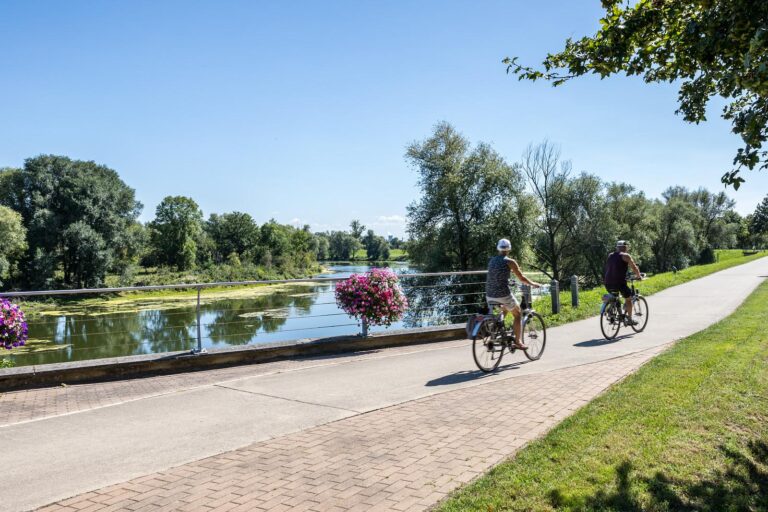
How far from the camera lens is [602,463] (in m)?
3.92

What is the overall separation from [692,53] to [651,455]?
3.43m

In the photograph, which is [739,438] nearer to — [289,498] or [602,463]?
[602,463]

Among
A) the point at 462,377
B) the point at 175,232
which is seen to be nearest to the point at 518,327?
the point at 462,377

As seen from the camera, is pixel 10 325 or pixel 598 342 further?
pixel 598 342

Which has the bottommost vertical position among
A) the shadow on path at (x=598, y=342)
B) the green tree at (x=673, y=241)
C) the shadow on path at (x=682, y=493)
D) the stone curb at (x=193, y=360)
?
the shadow on path at (x=682, y=493)

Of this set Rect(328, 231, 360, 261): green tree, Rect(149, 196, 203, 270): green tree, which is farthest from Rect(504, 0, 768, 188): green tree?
Rect(328, 231, 360, 261): green tree

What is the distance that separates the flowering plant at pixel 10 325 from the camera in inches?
274

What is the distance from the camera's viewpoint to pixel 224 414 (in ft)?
18.7

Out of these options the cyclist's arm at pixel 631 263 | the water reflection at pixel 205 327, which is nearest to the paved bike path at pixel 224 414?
the cyclist's arm at pixel 631 263

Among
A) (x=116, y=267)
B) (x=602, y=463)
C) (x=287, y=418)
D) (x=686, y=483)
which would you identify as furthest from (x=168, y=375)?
(x=116, y=267)

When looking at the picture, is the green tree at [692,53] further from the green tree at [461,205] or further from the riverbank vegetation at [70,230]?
the riverbank vegetation at [70,230]

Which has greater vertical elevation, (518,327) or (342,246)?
(342,246)

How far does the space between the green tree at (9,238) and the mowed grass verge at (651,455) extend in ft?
173

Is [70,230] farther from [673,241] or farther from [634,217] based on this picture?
[673,241]
